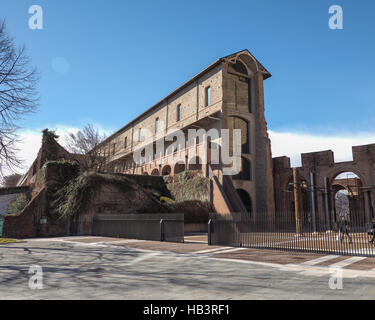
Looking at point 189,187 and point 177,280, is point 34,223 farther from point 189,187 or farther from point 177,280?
point 177,280

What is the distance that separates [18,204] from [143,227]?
13.4m

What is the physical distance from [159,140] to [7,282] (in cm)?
3240

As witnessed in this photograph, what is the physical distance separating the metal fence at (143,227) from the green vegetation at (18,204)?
799 centimetres

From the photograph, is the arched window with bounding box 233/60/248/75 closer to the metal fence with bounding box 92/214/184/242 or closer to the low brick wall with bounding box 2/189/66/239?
the metal fence with bounding box 92/214/184/242

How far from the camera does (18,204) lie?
23266 mm

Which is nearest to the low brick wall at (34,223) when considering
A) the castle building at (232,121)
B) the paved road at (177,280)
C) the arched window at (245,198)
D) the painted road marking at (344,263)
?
the paved road at (177,280)

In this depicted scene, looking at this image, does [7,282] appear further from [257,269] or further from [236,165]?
[236,165]

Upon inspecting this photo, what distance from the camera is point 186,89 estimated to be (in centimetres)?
3419

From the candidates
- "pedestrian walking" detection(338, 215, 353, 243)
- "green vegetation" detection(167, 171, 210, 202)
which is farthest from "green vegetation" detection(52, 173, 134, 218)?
"pedestrian walking" detection(338, 215, 353, 243)

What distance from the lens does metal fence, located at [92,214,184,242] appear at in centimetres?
1473

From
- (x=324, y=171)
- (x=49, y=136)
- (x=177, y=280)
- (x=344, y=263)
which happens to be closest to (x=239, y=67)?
(x=324, y=171)

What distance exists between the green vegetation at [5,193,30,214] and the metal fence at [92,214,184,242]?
7986 mm

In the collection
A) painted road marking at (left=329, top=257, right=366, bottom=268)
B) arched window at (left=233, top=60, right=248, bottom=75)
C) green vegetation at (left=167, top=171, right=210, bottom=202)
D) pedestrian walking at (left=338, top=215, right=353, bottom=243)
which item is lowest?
painted road marking at (left=329, top=257, right=366, bottom=268)

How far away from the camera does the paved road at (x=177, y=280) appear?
184 inches
